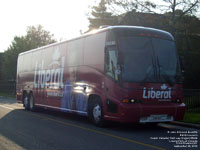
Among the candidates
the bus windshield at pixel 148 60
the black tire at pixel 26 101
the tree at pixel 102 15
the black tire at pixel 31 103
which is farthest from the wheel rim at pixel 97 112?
the tree at pixel 102 15

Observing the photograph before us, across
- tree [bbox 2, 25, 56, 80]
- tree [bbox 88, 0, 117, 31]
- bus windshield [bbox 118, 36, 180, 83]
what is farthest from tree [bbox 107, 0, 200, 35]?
tree [bbox 2, 25, 56, 80]

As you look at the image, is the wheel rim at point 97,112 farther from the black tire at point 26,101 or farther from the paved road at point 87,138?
the black tire at point 26,101

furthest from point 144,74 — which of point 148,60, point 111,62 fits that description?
point 111,62

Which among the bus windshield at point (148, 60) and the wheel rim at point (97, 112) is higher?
the bus windshield at point (148, 60)

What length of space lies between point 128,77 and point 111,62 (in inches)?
34.3

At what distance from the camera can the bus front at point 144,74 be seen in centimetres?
1014

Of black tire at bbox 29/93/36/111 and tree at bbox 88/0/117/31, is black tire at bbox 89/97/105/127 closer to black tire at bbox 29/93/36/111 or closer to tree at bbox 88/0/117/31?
black tire at bbox 29/93/36/111

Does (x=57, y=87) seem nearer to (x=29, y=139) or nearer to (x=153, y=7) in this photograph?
(x=29, y=139)

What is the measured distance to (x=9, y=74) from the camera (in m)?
55.8

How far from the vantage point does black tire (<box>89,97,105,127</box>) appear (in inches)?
443

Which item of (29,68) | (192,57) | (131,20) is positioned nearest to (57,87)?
(29,68)

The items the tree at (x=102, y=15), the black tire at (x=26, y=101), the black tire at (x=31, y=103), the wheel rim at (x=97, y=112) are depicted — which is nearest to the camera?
the wheel rim at (x=97, y=112)

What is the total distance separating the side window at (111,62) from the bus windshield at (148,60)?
11.2 inches

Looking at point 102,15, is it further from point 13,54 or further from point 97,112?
point 13,54
